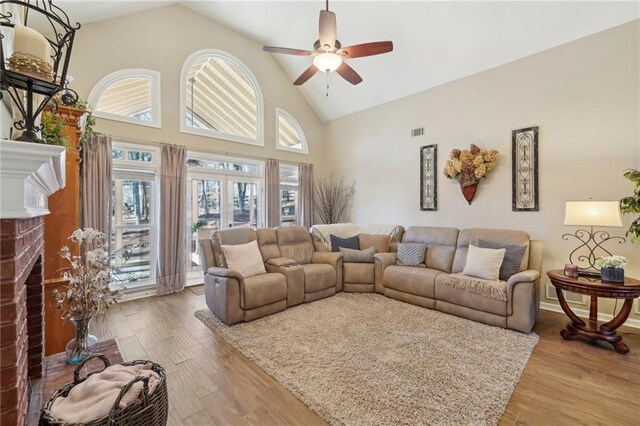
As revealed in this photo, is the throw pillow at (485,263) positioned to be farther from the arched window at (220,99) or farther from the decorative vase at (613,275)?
the arched window at (220,99)

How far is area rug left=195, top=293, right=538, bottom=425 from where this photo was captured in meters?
1.91

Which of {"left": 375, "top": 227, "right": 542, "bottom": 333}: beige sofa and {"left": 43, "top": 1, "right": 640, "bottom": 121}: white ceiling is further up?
{"left": 43, "top": 1, "right": 640, "bottom": 121}: white ceiling

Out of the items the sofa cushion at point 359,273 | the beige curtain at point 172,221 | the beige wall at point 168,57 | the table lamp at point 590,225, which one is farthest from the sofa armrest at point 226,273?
the table lamp at point 590,225

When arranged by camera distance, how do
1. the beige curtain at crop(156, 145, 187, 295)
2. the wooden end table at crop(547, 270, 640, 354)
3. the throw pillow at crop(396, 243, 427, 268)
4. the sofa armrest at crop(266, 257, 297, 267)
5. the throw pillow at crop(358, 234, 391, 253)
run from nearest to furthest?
1. the wooden end table at crop(547, 270, 640, 354)
2. the sofa armrest at crop(266, 257, 297, 267)
3. the throw pillow at crop(396, 243, 427, 268)
4. the beige curtain at crop(156, 145, 187, 295)
5. the throw pillow at crop(358, 234, 391, 253)

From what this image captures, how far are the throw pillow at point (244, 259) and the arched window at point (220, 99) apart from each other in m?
2.53

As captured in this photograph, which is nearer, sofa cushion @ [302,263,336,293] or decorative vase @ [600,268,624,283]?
decorative vase @ [600,268,624,283]

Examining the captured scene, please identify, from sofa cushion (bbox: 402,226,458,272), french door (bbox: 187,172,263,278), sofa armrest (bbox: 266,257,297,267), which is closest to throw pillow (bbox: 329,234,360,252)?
sofa cushion (bbox: 402,226,458,272)

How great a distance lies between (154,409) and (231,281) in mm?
1855

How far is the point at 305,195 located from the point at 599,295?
5015 mm

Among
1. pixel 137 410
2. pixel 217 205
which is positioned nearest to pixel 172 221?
pixel 217 205

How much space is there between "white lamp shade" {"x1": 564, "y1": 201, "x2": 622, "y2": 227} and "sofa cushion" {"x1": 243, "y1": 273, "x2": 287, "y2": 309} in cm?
331

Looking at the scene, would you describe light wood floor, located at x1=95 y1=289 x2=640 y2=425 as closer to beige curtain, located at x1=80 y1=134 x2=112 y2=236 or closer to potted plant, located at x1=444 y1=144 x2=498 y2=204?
beige curtain, located at x1=80 y1=134 x2=112 y2=236

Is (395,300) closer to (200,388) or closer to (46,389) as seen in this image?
(200,388)

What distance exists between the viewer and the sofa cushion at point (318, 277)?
390 centimetres
